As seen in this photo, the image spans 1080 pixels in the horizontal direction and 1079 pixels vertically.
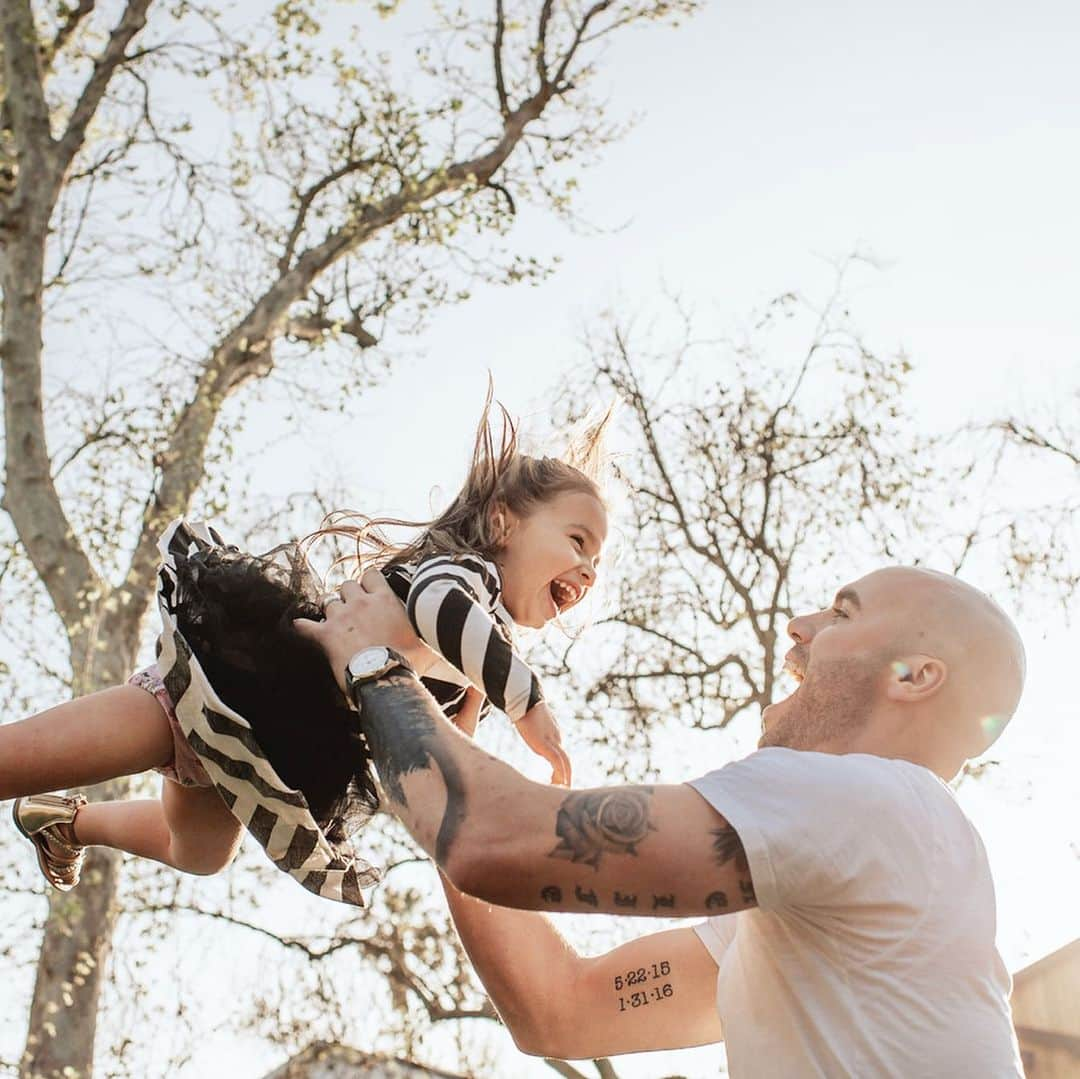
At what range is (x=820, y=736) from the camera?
7.66ft

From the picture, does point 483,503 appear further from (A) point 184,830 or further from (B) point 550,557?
(A) point 184,830

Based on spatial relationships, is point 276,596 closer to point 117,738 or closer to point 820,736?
point 117,738

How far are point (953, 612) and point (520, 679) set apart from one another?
0.84m

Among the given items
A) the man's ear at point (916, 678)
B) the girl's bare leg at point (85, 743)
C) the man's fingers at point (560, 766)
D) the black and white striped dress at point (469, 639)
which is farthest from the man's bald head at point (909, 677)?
the girl's bare leg at point (85, 743)

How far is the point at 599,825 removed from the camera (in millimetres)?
1814

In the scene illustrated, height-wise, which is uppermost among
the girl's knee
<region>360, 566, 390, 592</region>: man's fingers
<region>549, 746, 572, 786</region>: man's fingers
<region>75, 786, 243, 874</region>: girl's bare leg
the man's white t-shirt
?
<region>360, 566, 390, 592</region>: man's fingers

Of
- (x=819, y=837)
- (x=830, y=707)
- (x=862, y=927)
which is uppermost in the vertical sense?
(x=830, y=707)

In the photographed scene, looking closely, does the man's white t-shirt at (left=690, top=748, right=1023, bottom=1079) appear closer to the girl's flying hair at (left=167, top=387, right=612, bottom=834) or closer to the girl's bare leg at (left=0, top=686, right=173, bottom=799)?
the girl's flying hair at (left=167, top=387, right=612, bottom=834)

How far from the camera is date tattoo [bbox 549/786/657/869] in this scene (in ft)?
5.88

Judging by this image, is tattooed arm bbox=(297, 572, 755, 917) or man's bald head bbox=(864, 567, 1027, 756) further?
man's bald head bbox=(864, 567, 1027, 756)

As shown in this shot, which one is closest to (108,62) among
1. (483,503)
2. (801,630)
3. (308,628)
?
(483,503)

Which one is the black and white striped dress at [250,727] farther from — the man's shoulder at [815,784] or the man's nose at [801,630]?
the man's shoulder at [815,784]

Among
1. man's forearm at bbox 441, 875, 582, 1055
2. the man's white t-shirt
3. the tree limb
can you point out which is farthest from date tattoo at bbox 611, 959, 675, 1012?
the tree limb

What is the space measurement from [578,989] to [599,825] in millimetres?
933
